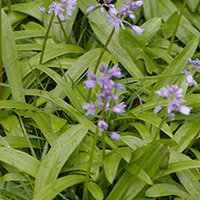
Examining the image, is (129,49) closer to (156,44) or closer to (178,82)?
(156,44)

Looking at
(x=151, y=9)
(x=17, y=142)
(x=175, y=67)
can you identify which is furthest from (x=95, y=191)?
(x=151, y=9)

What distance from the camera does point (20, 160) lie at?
8.13 feet

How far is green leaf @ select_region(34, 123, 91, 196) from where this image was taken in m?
2.34

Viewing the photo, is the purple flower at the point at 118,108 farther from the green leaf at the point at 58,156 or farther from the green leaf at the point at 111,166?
the green leaf at the point at 58,156

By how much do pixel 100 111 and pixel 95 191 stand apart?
108cm

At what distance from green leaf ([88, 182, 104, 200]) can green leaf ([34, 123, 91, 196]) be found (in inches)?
12.0

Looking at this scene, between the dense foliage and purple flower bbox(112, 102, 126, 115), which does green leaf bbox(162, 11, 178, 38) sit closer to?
the dense foliage

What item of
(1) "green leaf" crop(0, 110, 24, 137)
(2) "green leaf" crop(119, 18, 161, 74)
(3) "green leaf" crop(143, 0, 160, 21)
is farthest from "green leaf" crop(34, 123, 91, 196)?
(3) "green leaf" crop(143, 0, 160, 21)

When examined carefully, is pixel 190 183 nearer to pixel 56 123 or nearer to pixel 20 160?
pixel 56 123

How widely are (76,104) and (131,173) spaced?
0.93m

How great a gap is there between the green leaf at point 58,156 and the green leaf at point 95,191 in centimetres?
31

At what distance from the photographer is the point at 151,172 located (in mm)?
2400

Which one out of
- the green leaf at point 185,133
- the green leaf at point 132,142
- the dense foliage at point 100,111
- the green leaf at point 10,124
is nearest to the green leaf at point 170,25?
the dense foliage at point 100,111

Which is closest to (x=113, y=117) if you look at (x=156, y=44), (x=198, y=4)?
(x=156, y=44)
